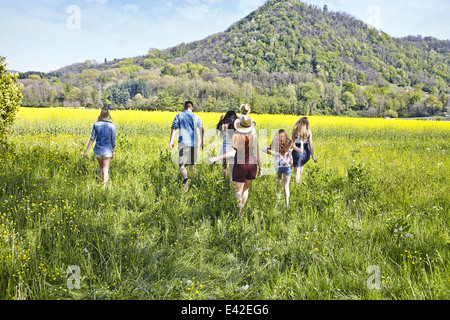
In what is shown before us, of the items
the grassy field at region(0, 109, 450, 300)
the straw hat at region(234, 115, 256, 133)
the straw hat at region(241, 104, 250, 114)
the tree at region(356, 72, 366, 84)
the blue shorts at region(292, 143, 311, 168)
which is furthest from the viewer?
the tree at region(356, 72, 366, 84)

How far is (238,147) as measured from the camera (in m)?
4.16

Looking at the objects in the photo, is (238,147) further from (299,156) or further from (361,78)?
(361,78)

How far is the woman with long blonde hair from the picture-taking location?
19.1 ft

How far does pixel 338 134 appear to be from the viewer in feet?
58.4

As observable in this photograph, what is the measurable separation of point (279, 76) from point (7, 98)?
99.2 m

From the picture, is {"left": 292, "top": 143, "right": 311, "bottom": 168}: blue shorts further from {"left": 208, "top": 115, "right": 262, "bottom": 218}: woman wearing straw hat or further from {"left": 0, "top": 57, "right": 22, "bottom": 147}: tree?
{"left": 0, "top": 57, "right": 22, "bottom": 147}: tree

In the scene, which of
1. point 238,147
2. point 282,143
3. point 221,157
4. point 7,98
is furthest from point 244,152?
point 7,98

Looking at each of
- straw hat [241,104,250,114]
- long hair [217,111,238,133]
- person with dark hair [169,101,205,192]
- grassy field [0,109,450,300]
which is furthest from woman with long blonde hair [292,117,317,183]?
person with dark hair [169,101,205,192]

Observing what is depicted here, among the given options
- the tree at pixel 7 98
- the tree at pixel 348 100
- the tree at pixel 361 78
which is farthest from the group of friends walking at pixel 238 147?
the tree at pixel 361 78

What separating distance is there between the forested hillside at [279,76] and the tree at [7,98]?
264 cm

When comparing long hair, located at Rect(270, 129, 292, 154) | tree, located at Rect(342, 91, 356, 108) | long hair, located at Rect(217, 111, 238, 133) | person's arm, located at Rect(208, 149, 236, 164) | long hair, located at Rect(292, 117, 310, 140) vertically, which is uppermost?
tree, located at Rect(342, 91, 356, 108)

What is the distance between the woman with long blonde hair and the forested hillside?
25.7ft
